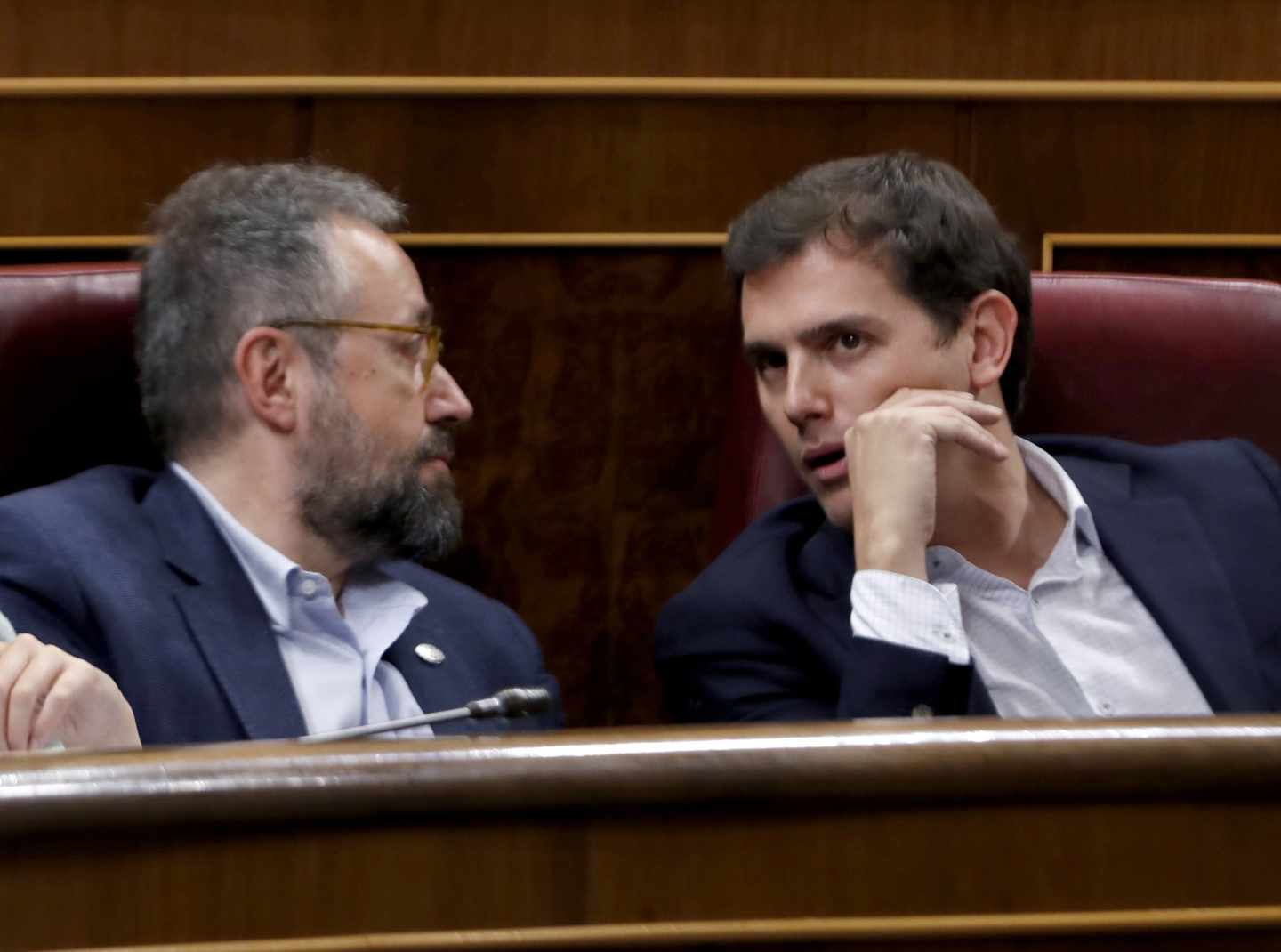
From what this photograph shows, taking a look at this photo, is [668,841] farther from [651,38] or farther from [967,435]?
[651,38]

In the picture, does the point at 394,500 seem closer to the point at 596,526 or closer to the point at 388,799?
the point at 596,526

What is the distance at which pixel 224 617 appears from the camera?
85 cm

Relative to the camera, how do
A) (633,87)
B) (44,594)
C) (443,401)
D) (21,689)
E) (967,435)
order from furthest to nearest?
(633,87) → (443,401) → (967,435) → (44,594) → (21,689)

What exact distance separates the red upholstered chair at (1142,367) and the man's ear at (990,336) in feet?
0.17

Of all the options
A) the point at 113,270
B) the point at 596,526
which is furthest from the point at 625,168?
the point at 113,270

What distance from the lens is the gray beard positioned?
3.08 ft

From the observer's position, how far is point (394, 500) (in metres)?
0.95

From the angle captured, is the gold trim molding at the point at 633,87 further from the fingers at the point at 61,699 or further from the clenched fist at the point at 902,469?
the fingers at the point at 61,699

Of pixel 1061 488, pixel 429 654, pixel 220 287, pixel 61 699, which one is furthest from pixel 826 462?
pixel 61 699

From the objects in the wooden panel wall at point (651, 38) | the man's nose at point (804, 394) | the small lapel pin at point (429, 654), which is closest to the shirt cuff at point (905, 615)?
the man's nose at point (804, 394)

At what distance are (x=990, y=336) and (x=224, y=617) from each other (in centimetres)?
46

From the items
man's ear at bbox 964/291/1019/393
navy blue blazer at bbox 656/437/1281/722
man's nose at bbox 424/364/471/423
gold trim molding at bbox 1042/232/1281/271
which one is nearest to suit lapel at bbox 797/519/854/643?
navy blue blazer at bbox 656/437/1281/722

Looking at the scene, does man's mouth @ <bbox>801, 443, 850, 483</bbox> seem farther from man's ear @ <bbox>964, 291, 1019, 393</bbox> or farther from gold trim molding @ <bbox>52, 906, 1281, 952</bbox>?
gold trim molding @ <bbox>52, 906, 1281, 952</bbox>

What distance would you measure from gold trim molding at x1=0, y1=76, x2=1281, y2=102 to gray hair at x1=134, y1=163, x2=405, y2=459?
0.51 feet
